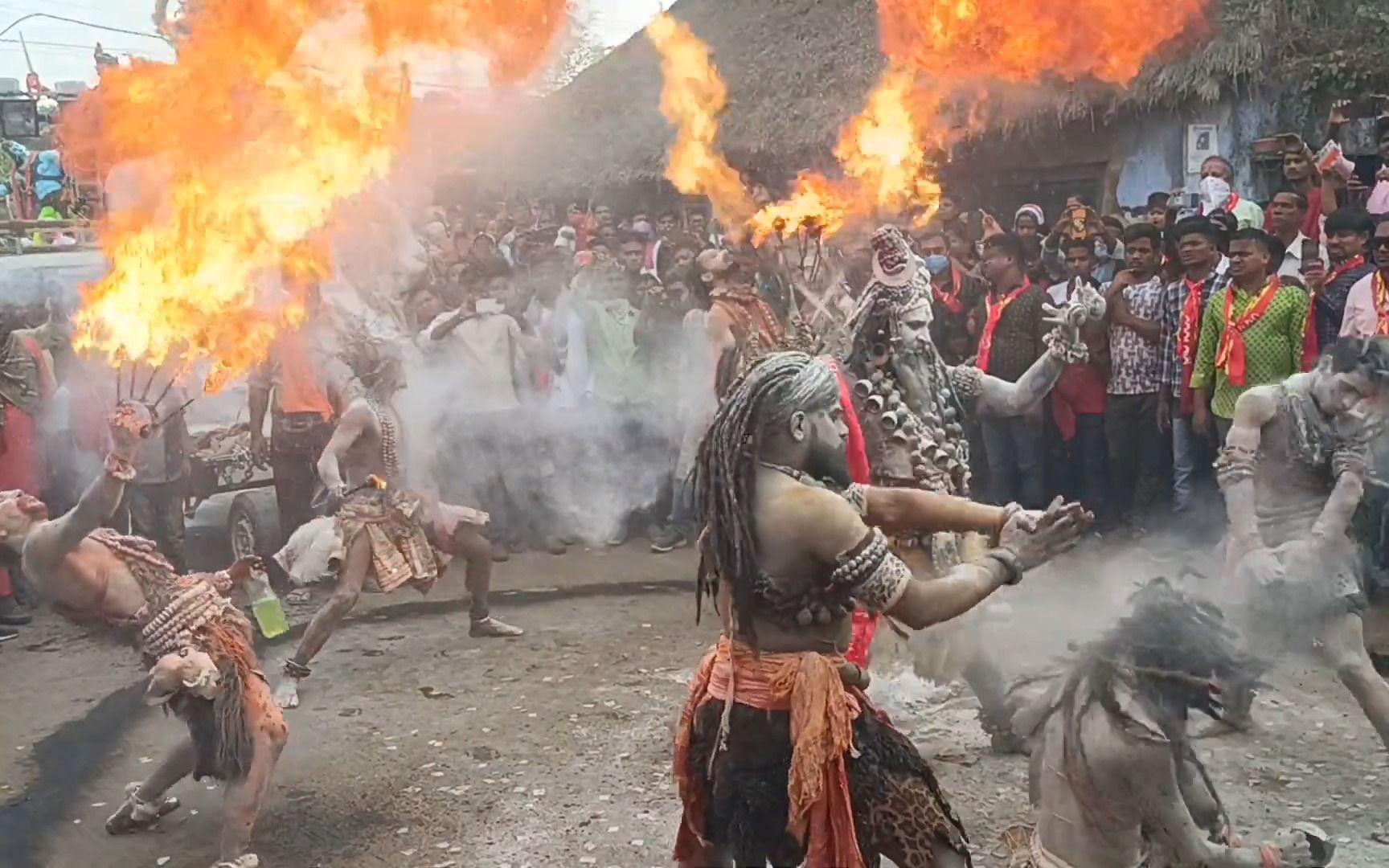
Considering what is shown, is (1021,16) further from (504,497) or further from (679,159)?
(504,497)

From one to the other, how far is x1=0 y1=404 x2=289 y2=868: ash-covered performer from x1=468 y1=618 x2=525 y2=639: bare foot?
2774 millimetres

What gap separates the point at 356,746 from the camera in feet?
19.0

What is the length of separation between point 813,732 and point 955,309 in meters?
6.32

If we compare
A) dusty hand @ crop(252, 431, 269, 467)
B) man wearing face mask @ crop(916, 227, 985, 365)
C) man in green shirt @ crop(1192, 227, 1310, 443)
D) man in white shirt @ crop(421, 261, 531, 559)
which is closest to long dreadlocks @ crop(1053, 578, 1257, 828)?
man in green shirt @ crop(1192, 227, 1310, 443)

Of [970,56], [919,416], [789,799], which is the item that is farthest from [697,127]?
[789,799]

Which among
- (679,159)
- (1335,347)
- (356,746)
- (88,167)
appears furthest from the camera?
(679,159)

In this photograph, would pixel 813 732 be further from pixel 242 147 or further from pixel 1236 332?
pixel 1236 332

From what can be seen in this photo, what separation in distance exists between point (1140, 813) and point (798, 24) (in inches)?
513

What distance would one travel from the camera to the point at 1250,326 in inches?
273

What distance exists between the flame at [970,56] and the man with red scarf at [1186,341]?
158 cm

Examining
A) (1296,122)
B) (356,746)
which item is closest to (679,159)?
(1296,122)

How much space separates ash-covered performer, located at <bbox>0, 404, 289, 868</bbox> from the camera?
433cm

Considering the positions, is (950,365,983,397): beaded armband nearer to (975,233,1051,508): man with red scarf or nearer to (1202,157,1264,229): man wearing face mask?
(975,233,1051,508): man with red scarf

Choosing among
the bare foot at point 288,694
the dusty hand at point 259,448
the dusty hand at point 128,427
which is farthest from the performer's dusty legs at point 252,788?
the dusty hand at point 259,448
